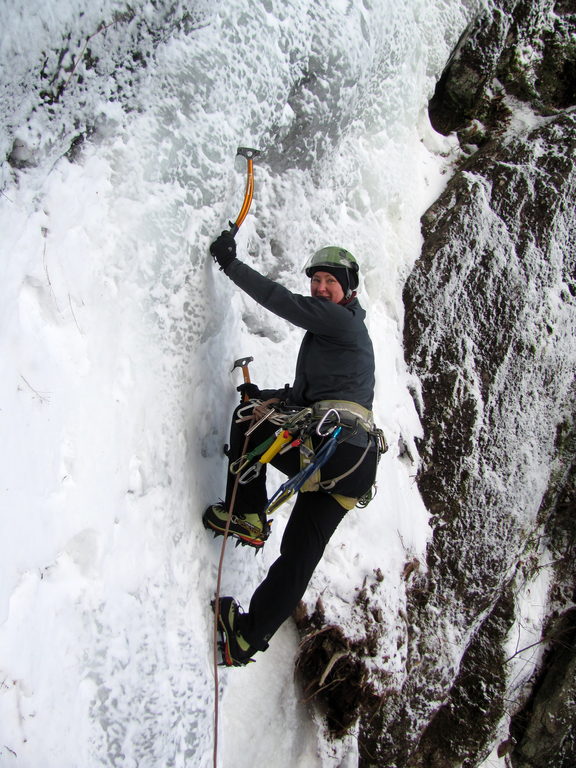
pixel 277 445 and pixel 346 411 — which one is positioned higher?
pixel 346 411

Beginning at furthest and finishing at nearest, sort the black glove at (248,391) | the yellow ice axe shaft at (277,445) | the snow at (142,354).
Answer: the black glove at (248,391) → the yellow ice axe shaft at (277,445) → the snow at (142,354)

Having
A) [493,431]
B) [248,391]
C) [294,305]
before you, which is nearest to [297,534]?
[248,391]

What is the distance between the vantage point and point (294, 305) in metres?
3.02

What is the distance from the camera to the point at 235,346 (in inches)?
151

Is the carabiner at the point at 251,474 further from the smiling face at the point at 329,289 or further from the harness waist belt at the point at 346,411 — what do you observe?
A: the smiling face at the point at 329,289

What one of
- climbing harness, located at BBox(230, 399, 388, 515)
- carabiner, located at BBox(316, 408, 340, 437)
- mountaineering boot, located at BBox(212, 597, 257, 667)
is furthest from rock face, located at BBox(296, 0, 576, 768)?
carabiner, located at BBox(316, 408, 340, 437)

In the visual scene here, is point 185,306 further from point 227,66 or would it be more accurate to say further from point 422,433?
point 422,433

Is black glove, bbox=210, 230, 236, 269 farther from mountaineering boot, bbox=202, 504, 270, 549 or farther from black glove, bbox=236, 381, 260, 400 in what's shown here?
mountaineering boot, bbox=202, 504, 270, 549

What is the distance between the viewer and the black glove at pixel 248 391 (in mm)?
3539

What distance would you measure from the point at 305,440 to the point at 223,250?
3.80 ft

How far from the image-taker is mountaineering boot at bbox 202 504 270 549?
130 inches

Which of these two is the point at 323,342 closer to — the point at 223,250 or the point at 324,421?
the point at 324,421

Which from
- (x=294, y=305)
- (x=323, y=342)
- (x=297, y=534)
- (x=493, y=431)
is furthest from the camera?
(x=493, y=431)

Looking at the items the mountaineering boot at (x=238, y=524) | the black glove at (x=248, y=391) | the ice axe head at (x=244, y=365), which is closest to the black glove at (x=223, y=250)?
the ice axe head at (x=244, y=365)
